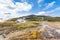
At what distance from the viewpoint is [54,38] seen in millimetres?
2256

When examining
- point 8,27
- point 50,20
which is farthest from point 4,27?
point 50,20

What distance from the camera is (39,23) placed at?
2.37m

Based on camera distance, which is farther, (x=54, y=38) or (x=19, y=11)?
(x=19, y=11)

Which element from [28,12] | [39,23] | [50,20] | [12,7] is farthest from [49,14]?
[12,7]

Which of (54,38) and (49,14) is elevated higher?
(49,14)

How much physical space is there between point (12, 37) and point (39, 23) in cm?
61

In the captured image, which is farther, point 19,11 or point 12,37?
point 19,11

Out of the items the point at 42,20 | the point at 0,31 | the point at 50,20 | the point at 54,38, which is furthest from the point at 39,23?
the point at 0,31

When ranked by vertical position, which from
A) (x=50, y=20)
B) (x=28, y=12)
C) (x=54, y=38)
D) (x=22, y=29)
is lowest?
(x=54, y=38)

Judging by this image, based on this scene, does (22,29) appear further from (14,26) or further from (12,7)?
(12,7)

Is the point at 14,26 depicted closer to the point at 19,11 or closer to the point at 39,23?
the point at 19,11

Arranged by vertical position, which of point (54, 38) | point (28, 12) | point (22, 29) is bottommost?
point (54, 38)

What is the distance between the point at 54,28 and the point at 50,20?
0.60 ft

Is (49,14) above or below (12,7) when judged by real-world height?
below
